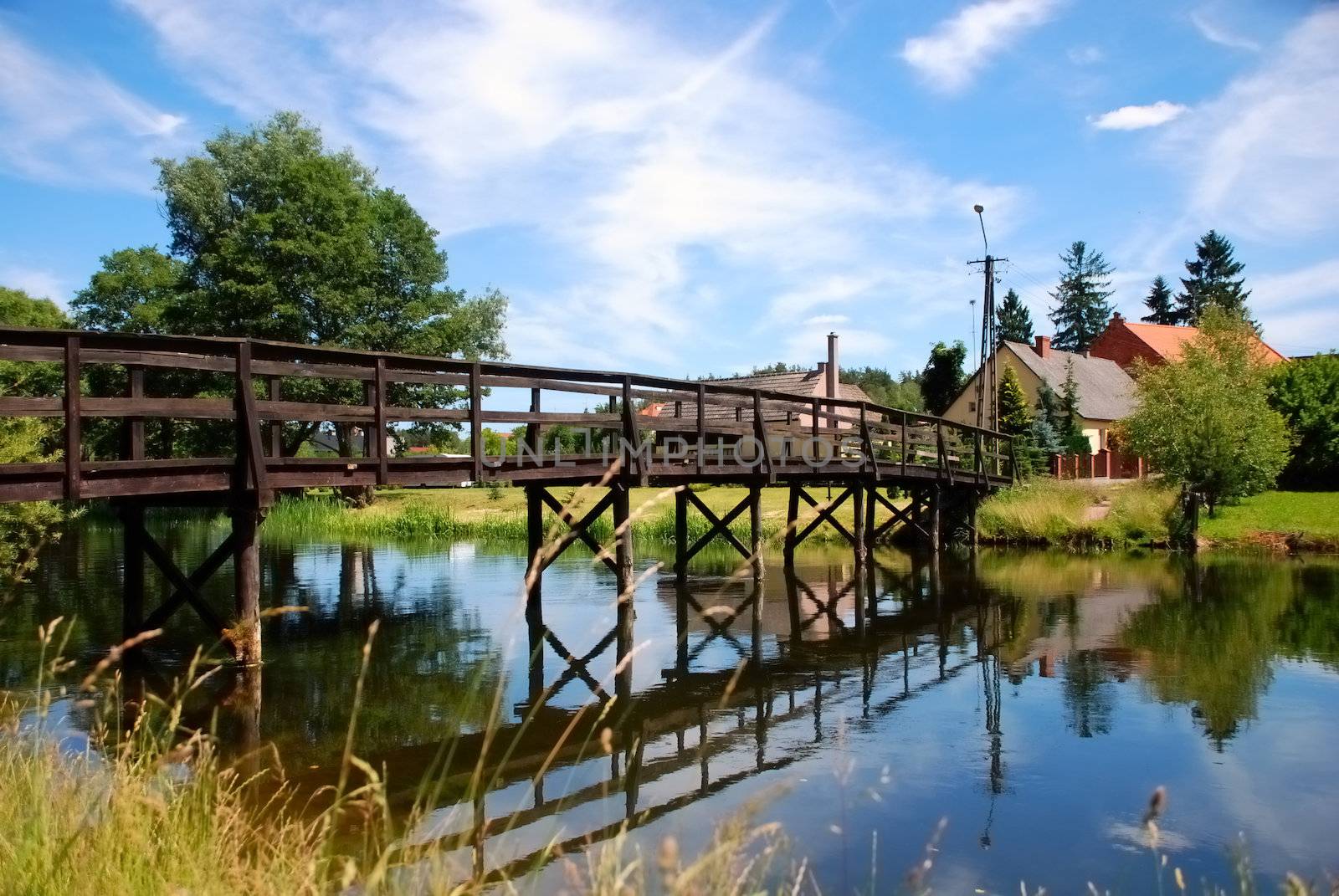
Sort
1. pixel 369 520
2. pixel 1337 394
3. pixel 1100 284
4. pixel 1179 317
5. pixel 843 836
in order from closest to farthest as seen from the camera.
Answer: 1. pixel 843 836
2. pixel 369 520
3. pixel 1337 394
4. pixel 1179 317
5. pixel 1100 284

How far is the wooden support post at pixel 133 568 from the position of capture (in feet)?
37.3

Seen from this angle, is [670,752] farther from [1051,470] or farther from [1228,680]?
[1051,470]

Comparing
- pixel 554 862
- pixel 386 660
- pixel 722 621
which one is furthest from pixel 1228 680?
pixel 386 660

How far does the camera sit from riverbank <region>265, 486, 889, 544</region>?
2697 centimetres

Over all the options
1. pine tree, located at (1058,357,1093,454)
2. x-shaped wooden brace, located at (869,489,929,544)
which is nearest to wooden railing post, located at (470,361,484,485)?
x-shaped wooden brace, located at (869,489,929,544)

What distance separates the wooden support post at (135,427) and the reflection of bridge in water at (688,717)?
4108mm

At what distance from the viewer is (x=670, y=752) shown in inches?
329

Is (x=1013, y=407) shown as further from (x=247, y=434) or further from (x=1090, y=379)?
(x=247, y=434)

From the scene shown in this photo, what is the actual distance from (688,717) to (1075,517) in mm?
19623

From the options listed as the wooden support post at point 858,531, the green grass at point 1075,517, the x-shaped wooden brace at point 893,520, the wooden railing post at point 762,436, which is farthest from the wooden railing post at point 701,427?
the green grass at point 1075,517

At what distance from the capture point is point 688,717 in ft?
31.4

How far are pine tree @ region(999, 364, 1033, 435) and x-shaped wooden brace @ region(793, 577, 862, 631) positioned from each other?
26.8 meters

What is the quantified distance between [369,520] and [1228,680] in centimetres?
2520

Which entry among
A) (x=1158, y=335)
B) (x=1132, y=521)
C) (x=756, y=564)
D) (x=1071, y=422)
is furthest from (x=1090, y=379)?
(x=756, y=564)
